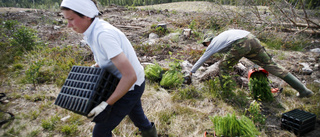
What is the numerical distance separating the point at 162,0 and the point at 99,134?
34975 millimetres

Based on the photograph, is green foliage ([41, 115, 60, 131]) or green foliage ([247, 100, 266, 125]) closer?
green foliage ([247, 100, 266, 125])

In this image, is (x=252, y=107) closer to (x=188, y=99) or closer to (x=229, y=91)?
(x=229, y=91)

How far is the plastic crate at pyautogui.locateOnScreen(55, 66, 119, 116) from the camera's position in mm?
1344

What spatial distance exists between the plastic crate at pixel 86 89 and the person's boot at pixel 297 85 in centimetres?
317

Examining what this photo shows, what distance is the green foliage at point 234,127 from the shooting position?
6.40 ft

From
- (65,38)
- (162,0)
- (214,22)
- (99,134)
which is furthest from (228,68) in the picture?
(162,0)

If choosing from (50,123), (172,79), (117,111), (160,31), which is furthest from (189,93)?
(160,31)

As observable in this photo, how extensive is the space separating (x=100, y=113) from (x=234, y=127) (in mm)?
1564

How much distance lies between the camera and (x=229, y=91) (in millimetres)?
3377

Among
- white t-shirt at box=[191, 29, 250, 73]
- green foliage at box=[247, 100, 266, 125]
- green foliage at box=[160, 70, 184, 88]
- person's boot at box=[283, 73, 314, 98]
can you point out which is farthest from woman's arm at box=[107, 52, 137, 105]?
person's boot at box=[283, 73, 314, 98]

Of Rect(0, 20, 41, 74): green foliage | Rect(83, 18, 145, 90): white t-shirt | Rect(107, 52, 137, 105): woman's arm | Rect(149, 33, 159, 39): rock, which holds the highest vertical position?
Rect(83, 18, 145, 90): white t-shirt

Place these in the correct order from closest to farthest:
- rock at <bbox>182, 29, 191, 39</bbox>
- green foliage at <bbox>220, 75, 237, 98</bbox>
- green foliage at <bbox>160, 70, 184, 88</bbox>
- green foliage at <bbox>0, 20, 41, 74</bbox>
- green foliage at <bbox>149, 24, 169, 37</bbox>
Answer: green foliage at <bbox>220, 75, 237, 98</bbox> → green foliage at <bbox>160, 70, 184, 88</bbox> → green foliage at <bbox>0, 20, 41, 74</bbox> → rock at <bbox>182, 29, 191, 39</bbox> → green foliage at <bbox>149, 24, 169, 37</bbox>

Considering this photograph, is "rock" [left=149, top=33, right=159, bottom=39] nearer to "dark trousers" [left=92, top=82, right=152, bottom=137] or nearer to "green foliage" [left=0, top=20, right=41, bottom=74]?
"green foliage" [left=0, top=20, right=41, bottom=74]

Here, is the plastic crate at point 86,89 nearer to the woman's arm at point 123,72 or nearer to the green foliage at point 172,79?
the woman's arm at point 123,72
